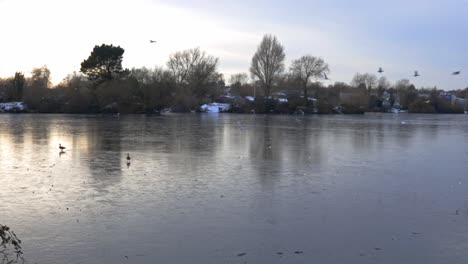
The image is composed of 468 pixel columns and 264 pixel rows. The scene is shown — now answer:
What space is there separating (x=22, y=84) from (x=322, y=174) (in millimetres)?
70596

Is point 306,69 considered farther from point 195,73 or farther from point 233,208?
point 233,208

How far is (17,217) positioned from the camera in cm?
664

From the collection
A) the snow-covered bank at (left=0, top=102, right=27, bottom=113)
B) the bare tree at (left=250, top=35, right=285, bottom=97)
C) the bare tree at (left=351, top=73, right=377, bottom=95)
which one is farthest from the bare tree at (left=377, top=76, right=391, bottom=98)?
the snow-covered bank at (left=0, top=102, right=27, bottom=113)

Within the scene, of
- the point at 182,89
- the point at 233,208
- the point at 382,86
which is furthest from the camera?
the point at 382,86

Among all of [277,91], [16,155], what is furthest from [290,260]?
[277,91]

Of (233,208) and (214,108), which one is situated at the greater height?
(214,108)

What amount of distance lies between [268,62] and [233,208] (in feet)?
223

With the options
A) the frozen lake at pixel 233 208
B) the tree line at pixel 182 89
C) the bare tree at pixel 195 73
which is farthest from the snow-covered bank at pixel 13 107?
the frozen lake at pixel 233 208

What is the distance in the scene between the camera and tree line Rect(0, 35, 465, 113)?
57.2 meters

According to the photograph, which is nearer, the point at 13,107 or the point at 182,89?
the point at 13,107

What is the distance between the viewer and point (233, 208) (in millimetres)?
7363

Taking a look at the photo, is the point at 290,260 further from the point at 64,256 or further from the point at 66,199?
the point at 66,199

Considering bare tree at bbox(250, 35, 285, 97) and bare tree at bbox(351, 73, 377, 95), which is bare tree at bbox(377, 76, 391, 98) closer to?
bare tree at bbox(351, 73, 377, 95)

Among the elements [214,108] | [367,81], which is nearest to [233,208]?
[214,108]
